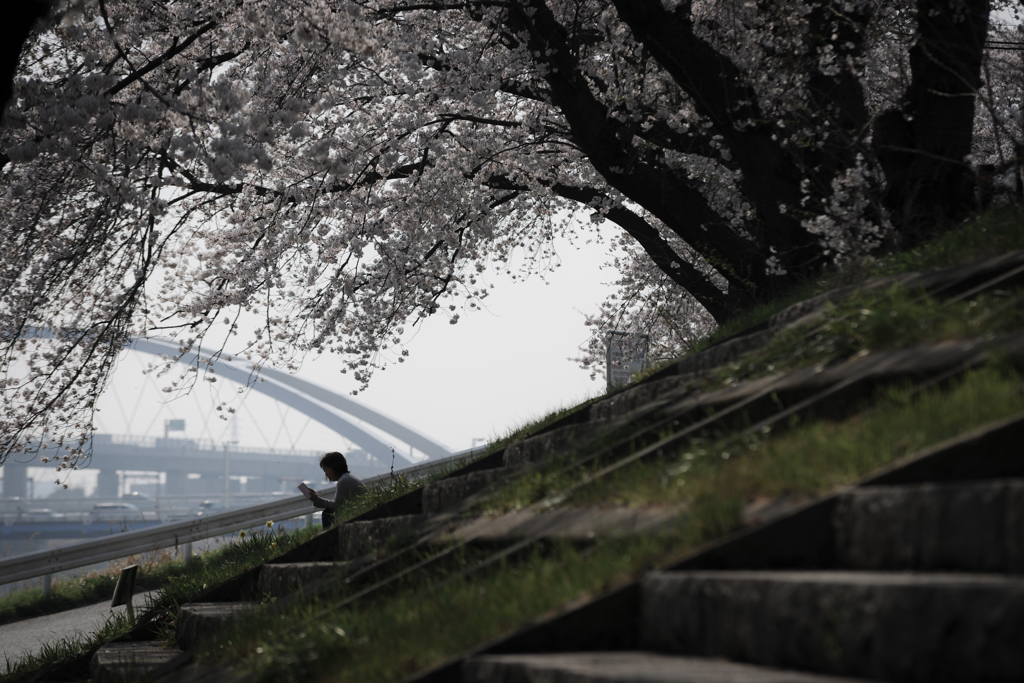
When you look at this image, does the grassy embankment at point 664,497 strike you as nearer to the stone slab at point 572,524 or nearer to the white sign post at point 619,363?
the stone slab at point 572,524

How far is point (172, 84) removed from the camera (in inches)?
288

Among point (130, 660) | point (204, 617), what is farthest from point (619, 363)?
point (130, 660)

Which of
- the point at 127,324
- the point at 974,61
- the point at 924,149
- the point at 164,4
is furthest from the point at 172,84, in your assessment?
the point at 974,61

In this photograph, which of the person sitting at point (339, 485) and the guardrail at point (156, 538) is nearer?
the person sitting at point (339, 485)

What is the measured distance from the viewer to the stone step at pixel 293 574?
13.8 ft

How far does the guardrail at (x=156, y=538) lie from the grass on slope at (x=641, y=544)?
491 cm

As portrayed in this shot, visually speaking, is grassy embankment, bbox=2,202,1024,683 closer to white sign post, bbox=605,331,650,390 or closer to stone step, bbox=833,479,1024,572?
stone step, bbox=833,479,1024,572

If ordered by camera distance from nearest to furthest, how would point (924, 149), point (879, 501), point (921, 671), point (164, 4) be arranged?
point (921, 671) < point (879, 501) < point (924, 149) < point (164, 4)

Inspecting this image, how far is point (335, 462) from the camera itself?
863 centimetres

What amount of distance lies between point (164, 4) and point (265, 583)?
20.2 ft

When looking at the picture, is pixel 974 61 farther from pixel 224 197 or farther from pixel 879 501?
pixel 224 197

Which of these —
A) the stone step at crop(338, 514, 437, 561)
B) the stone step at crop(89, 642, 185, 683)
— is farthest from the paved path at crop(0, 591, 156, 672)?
the stone step at crop(338, 514, 437, 561)

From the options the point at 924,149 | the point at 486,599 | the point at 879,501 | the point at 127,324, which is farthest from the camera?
the point at 127,324

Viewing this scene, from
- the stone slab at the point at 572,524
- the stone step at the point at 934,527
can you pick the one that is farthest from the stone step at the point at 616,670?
the stone slab at the point at 572,524
